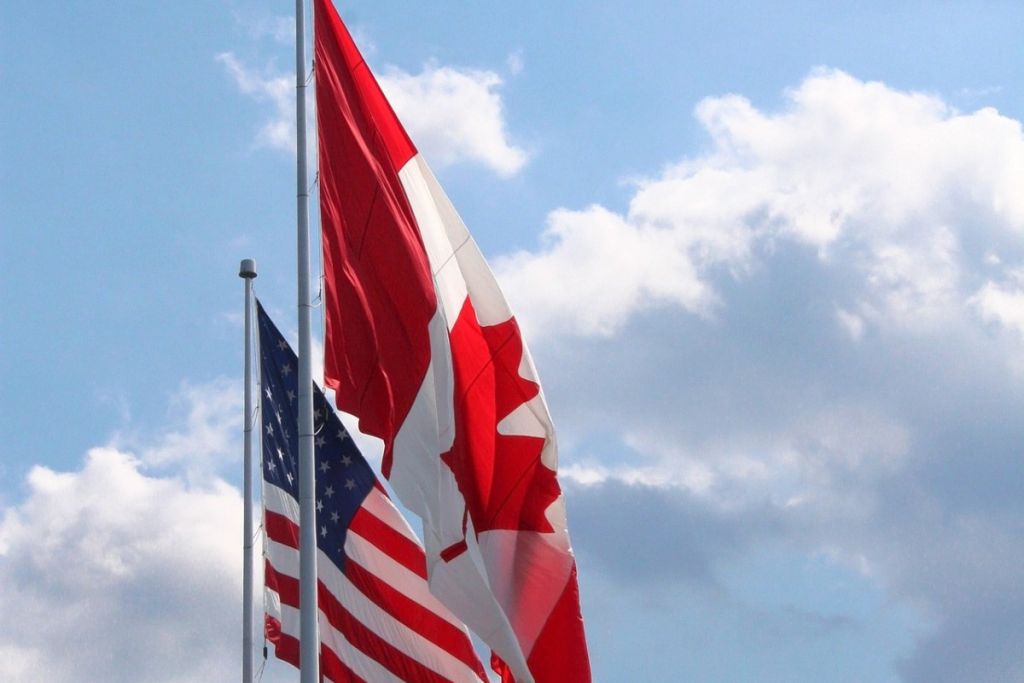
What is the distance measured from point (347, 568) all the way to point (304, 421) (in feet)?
20.6

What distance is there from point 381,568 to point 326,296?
709 cm

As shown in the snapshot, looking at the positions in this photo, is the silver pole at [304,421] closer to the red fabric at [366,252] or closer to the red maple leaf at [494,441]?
the red fabric at [366,252]

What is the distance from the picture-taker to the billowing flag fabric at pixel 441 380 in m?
15.4

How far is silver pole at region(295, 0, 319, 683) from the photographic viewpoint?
1562 cm

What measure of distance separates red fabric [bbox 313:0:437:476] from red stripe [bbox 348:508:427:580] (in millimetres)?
6943

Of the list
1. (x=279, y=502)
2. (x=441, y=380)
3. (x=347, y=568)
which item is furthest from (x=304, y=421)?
(x=279, y=502)

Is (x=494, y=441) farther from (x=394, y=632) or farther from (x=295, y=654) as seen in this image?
(x=295, y=654)

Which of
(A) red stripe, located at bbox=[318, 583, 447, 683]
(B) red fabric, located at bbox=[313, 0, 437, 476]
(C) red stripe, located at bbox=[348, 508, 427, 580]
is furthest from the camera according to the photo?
(C) red stripe, located at bbox=[348, 508, 427, 580]

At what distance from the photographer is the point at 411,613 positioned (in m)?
21.9

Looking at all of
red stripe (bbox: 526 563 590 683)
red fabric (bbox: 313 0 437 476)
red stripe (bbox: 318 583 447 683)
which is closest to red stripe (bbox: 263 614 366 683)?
red stripe (bbox: 318 583 447 683)

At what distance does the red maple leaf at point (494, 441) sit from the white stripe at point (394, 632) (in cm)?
618

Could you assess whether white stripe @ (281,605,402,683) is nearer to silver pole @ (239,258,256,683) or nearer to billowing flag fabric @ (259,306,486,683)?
billowing flag fabric @ (259,306,486,683)

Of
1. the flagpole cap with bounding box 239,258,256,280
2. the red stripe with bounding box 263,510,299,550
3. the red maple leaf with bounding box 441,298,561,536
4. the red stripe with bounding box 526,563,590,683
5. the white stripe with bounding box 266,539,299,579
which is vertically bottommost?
the red stripe with bounding box 526,563,590,683

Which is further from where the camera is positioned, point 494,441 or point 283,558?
point 283,558
